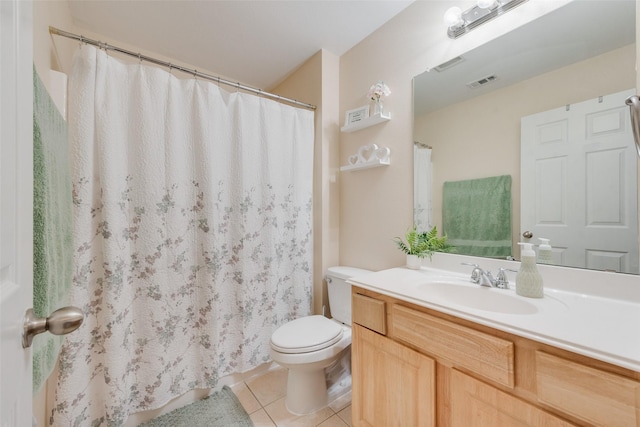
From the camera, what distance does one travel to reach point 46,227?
61 cm

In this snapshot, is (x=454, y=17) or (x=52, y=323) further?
(x=454, y=17)

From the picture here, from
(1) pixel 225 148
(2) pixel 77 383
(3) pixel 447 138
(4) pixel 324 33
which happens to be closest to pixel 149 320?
(2) pixel 77 383

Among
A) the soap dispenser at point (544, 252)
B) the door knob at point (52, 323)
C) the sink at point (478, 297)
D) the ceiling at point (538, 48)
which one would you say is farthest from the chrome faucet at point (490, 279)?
the door knob at point (52, 323)

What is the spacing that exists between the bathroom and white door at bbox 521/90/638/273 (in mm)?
154

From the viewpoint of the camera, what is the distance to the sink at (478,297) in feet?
3.25

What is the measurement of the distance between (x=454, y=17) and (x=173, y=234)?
186 cm

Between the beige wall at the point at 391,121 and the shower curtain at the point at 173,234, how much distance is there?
34 centimetres

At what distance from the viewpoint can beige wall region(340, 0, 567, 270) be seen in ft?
4.74

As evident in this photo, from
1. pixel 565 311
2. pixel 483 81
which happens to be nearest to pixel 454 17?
pixel 483 81

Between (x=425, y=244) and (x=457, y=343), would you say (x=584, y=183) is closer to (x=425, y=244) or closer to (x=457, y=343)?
(x=425, y=244)

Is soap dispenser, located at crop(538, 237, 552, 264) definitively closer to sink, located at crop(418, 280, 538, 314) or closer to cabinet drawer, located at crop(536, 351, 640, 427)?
sink, located at crop(418, 280, 538, 314)

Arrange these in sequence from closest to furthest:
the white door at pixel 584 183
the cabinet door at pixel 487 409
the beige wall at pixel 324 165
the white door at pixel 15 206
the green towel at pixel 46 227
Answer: the white door at pixel 15 206, the green towel at pixel 46 227, the cabinet door at pixel 487 409, the white door at pixel 584 183, the beige wall at pixel 324 165

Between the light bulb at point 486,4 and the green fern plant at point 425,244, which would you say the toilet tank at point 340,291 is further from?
the light bulb at point 486,4

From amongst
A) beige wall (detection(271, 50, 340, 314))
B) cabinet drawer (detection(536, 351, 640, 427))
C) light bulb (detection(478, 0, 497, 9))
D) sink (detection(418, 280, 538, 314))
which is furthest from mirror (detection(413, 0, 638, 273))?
beige wall (detection(271, 50, 340, 314))
